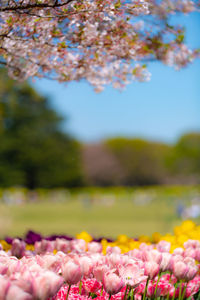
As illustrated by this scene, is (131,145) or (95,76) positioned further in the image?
(131,145)

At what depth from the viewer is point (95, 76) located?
325cm

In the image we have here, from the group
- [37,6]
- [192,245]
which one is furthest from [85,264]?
[37,6]

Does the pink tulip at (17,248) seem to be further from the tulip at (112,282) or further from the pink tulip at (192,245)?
the pink tulip at (192,245)

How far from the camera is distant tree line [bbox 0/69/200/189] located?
33438mm

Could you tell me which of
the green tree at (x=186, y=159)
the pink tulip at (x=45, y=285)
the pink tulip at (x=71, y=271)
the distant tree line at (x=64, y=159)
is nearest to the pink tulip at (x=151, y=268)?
the pink tulip at (x=71, y=271)

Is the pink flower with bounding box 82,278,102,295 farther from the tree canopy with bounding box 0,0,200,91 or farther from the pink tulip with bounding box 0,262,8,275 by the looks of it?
the tree canopy with bounding box 0,0,200,91

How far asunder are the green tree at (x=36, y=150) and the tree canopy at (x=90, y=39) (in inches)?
1131

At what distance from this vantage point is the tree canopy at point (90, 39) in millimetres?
2572

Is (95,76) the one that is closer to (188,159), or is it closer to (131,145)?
(188,159)

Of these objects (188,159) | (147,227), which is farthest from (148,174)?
(147,227)

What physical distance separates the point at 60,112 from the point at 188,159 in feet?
54.5

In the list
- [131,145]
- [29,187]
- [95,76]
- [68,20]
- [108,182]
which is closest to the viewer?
[68,20]

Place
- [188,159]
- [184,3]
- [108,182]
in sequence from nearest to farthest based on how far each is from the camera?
[184,3] → [108,182] → [188,159]

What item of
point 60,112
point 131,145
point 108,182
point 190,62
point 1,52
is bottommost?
point 1,52
